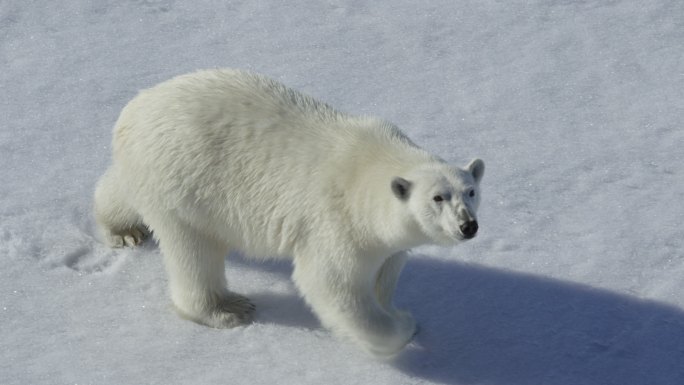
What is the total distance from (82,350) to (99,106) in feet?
8.49

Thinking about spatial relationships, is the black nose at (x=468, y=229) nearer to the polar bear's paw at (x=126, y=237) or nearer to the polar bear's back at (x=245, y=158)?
the polar bear's back at (x=245, y=158)

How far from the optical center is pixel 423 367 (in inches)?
214

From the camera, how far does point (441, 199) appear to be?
495 centimetres

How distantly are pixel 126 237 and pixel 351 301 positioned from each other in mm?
1594

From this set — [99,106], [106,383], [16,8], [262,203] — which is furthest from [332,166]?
[16,8]

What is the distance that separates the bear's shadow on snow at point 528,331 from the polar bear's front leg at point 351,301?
198mm

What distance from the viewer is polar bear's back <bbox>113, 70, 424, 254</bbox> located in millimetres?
5387

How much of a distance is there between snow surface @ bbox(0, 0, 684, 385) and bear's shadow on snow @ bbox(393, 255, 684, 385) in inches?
0.4

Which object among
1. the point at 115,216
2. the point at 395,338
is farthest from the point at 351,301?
the point at 115,216

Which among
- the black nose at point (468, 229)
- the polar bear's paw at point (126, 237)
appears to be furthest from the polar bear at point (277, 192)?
the polar bear's paw at point (126, 237)

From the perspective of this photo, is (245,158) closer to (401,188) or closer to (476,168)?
(401,188)

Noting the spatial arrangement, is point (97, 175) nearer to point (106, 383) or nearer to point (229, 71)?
point (229, 71)

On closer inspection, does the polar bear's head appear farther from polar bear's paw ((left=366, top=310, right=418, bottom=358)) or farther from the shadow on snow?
the shadow on snow

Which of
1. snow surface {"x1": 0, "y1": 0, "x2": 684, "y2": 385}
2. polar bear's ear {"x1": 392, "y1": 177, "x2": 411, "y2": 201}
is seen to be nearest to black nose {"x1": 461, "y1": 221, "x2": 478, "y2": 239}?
polar bear's ear {"x1": 392, "y1": 177, "x2": 411, "y2": 201}
